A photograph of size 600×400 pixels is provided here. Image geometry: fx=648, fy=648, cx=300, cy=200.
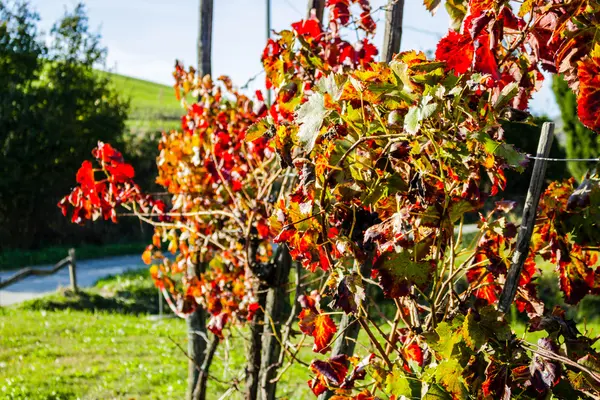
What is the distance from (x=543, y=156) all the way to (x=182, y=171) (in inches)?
111

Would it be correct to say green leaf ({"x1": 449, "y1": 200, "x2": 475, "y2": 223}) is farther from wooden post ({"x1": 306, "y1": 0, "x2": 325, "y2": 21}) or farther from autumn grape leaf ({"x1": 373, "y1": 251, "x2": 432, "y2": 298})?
wooden post ({"x1": 306, "y1": 0, "x2": 325, "y2": 21})

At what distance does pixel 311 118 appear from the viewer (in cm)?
149

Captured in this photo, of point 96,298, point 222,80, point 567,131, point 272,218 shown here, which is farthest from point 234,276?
point 567,131

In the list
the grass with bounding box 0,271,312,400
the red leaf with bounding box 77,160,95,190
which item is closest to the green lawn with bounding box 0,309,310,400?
the grass with bounding box 0,271,312,400

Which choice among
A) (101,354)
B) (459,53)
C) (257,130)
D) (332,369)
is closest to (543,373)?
(332,369)

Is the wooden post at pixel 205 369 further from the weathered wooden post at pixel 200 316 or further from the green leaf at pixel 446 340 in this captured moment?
the green leaf at pixel 446 340

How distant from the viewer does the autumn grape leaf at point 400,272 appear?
5.03ft

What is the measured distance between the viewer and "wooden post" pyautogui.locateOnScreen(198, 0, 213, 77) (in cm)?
497

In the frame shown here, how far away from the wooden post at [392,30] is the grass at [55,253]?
15.0 meters

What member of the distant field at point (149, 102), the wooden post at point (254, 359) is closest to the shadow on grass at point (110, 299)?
the wooden post at point (254, 359)

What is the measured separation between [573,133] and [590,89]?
12.5 m

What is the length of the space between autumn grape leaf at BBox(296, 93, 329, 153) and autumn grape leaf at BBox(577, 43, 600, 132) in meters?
0.55

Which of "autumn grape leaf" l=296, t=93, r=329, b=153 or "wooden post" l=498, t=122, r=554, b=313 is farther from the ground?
"autumn grape leaf" l=296, t=93, r=329, b=153

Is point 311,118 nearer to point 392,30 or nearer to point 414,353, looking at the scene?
point 414,353
